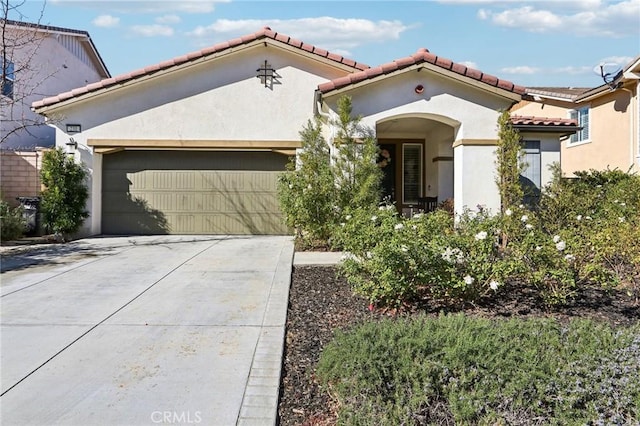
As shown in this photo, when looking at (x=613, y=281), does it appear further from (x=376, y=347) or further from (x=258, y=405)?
(x=258, y=405)

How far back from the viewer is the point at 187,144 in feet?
42.1

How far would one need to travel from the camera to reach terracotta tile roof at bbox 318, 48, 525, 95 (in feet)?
34.5

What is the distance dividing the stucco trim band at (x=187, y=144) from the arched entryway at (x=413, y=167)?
11.1ft

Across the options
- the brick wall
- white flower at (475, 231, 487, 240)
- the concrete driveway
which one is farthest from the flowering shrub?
the brick wall

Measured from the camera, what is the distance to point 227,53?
1252 centimetres

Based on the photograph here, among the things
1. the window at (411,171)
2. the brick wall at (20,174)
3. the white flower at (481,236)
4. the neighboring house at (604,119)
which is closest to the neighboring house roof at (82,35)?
the brick wall at (20,174)

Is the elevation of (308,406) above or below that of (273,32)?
below

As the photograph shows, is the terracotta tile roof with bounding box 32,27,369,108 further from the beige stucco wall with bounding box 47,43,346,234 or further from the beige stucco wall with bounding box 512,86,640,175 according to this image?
the beige stucco wall with bounding box 512,86,640,175

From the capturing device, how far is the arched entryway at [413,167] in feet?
46.6

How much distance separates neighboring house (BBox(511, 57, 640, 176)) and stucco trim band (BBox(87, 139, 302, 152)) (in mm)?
7393

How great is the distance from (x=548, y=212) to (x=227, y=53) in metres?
8.45

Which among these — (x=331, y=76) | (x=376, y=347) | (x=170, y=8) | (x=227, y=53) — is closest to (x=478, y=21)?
(x=331, y=76)

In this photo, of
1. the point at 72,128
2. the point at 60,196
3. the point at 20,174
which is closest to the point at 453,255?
the point at 60,196

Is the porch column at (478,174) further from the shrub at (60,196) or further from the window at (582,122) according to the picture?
the window at (582,122)
